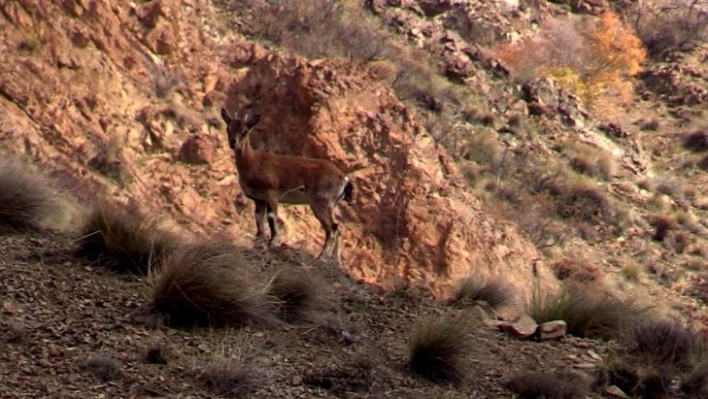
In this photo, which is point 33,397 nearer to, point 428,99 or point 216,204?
point 216,204

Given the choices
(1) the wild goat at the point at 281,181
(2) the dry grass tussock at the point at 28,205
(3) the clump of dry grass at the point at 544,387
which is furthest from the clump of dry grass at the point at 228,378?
(1) the wild goat at the point at 281,181

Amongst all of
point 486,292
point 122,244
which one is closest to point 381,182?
point 486,292

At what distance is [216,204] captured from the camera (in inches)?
857

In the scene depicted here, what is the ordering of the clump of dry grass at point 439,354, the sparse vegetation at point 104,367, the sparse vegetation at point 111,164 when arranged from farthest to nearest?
the sparse vegetation at point 111,164, the clump of dry grass at point 439,354, the sparse vegetation at point 104,367

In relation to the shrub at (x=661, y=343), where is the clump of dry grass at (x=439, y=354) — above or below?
above

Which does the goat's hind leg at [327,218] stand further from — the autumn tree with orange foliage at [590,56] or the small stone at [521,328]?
the autumn tree with orange foliage at [590,56]

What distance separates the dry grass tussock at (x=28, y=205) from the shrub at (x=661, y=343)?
6.11 metres

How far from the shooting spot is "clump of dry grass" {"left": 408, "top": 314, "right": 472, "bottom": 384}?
32.1 feet

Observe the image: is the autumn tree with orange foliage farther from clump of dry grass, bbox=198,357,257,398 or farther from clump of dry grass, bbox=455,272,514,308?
clump of dry grass, bbox=198,357,257,398

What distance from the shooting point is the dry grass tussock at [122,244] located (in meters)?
11.0

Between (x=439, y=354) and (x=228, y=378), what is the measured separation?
6.87 ft

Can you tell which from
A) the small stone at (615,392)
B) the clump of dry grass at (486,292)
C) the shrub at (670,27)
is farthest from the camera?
the shrub at (670,27)

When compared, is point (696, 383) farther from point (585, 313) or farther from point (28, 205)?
point (28, 205)

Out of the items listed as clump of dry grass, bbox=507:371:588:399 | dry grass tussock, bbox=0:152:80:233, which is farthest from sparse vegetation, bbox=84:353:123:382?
dry grass tussock, bbox=0:152:80:233
